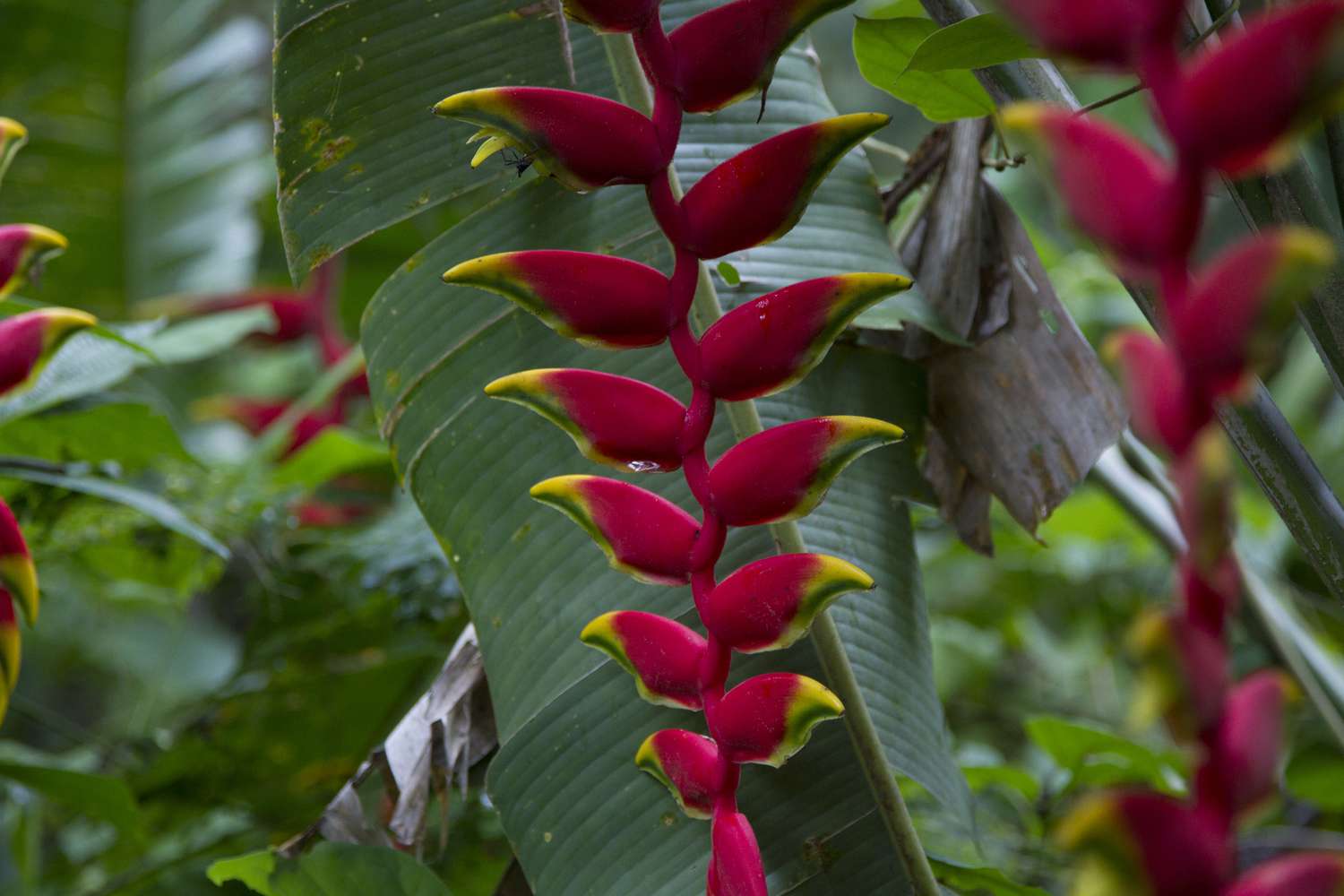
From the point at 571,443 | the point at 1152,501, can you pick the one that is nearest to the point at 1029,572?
the point at 1152,501

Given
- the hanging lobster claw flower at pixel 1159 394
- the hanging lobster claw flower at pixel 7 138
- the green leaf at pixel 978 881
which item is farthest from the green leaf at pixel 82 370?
the hanging lobster claw flower at pixel 1159 394

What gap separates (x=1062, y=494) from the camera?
80 cm

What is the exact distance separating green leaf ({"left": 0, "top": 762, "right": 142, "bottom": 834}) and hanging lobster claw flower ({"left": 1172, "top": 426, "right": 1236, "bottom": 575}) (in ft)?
2.90

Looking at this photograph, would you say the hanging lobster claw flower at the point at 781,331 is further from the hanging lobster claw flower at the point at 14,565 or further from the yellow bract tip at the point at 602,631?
the hanging lobster claw flower at the point at 14,565

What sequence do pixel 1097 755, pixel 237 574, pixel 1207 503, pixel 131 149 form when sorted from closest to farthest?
pixel 1207 503 < pixel 1097 755 < pixel 237 574 < pixel 131 149

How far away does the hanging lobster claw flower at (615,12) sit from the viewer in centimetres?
38

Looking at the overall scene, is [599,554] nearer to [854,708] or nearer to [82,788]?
[854,708]

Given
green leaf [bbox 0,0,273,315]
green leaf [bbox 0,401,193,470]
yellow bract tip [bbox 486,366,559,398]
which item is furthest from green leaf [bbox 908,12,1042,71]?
green leaf [bbox 0,0,273,315]

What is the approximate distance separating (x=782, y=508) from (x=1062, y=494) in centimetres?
46

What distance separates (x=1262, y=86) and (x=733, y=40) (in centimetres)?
19

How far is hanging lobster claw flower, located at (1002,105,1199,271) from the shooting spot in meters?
0.26

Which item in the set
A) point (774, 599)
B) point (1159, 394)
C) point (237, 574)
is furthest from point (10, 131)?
point (237, 574)

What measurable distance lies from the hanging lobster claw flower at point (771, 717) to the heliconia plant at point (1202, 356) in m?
0.14

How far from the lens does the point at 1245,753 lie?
25 centimetres
